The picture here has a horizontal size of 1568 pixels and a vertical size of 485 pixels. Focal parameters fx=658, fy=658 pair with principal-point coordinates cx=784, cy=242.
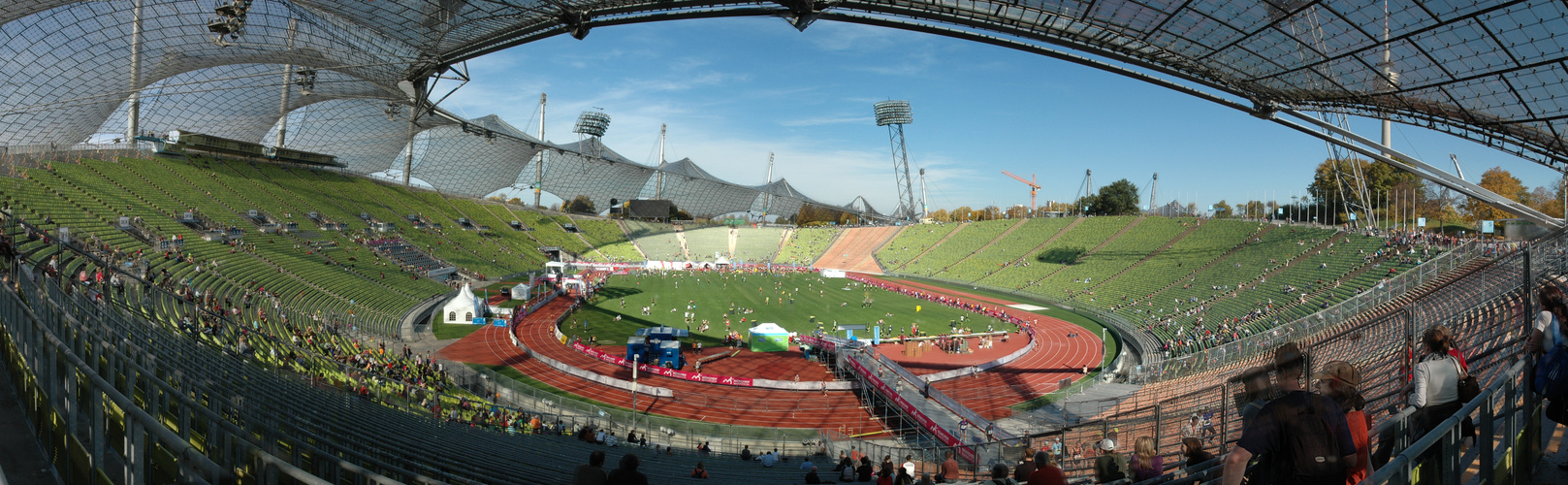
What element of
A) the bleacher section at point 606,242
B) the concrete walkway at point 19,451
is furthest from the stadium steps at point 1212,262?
the bleacher section at point 606,242

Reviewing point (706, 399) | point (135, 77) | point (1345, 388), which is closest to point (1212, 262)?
point (706, 399)

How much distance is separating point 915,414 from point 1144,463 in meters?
14.0

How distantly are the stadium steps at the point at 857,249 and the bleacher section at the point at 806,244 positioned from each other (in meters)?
1.20

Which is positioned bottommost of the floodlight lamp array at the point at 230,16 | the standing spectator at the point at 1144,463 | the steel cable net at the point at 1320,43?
the standing spectator at the point at 1144,463

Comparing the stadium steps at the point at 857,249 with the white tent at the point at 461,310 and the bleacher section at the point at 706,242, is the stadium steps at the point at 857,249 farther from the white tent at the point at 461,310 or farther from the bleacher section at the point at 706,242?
the white tent at the point at 461,310

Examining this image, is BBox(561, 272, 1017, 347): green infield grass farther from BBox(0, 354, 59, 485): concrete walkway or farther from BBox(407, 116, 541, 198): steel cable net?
BBox(0, 354, 59, 485): concrete walkway

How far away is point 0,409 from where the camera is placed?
4.81 m

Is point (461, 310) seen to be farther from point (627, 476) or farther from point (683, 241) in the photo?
point (683, 241)

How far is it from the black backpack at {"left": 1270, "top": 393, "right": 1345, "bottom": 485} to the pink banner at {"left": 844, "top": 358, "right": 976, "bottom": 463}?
467 inches

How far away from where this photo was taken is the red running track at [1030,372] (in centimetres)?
2349

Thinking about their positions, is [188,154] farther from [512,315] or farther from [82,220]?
[512,315]

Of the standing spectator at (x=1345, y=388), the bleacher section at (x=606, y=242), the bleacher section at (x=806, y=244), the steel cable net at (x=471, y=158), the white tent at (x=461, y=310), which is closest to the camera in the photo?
the standing spectator at (x=1345, y=388)

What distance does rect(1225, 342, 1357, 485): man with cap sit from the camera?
289 centimetres

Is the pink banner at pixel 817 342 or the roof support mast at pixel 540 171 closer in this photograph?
the pink banner at pixel 817 342
